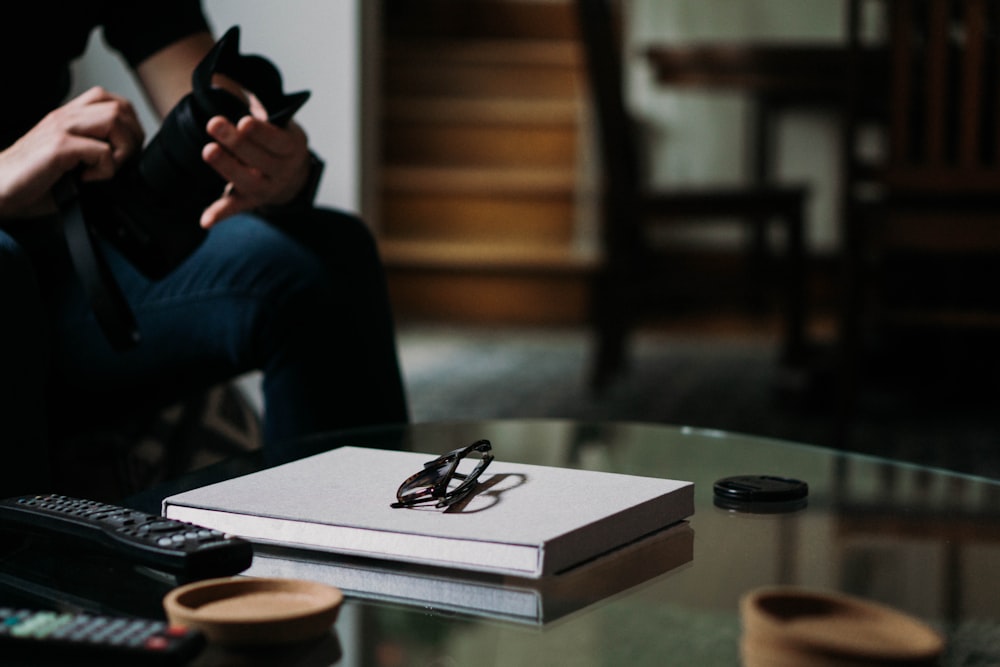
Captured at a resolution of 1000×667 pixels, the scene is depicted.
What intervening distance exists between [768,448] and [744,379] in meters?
1.80

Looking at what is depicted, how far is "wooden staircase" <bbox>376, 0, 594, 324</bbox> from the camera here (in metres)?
3.51

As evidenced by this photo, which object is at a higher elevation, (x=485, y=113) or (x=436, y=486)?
(x=485, y=113)

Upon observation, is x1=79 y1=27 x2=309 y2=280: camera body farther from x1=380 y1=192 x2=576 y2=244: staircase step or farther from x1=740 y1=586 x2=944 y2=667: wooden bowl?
x1=380 y1=192 x2=576 y2=244: staircase step

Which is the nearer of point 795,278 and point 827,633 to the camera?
point 827,633

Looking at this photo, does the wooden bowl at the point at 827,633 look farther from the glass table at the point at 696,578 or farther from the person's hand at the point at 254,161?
the person's hand at the point at 254,161

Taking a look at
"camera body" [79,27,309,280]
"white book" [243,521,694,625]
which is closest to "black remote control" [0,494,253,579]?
"white book" [243,521,694,625]

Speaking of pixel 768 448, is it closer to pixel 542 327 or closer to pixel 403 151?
pixel 542 327

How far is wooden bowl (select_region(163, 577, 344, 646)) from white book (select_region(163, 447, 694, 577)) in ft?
0.19

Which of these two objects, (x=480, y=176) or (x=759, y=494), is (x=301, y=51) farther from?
(x=480, y=176)

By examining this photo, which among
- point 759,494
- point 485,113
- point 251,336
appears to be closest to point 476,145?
point 485,113

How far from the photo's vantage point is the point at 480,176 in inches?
149

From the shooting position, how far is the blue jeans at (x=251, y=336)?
2.98ft

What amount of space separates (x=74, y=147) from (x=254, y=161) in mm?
124

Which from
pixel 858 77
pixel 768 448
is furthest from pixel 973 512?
pixel 858 77
